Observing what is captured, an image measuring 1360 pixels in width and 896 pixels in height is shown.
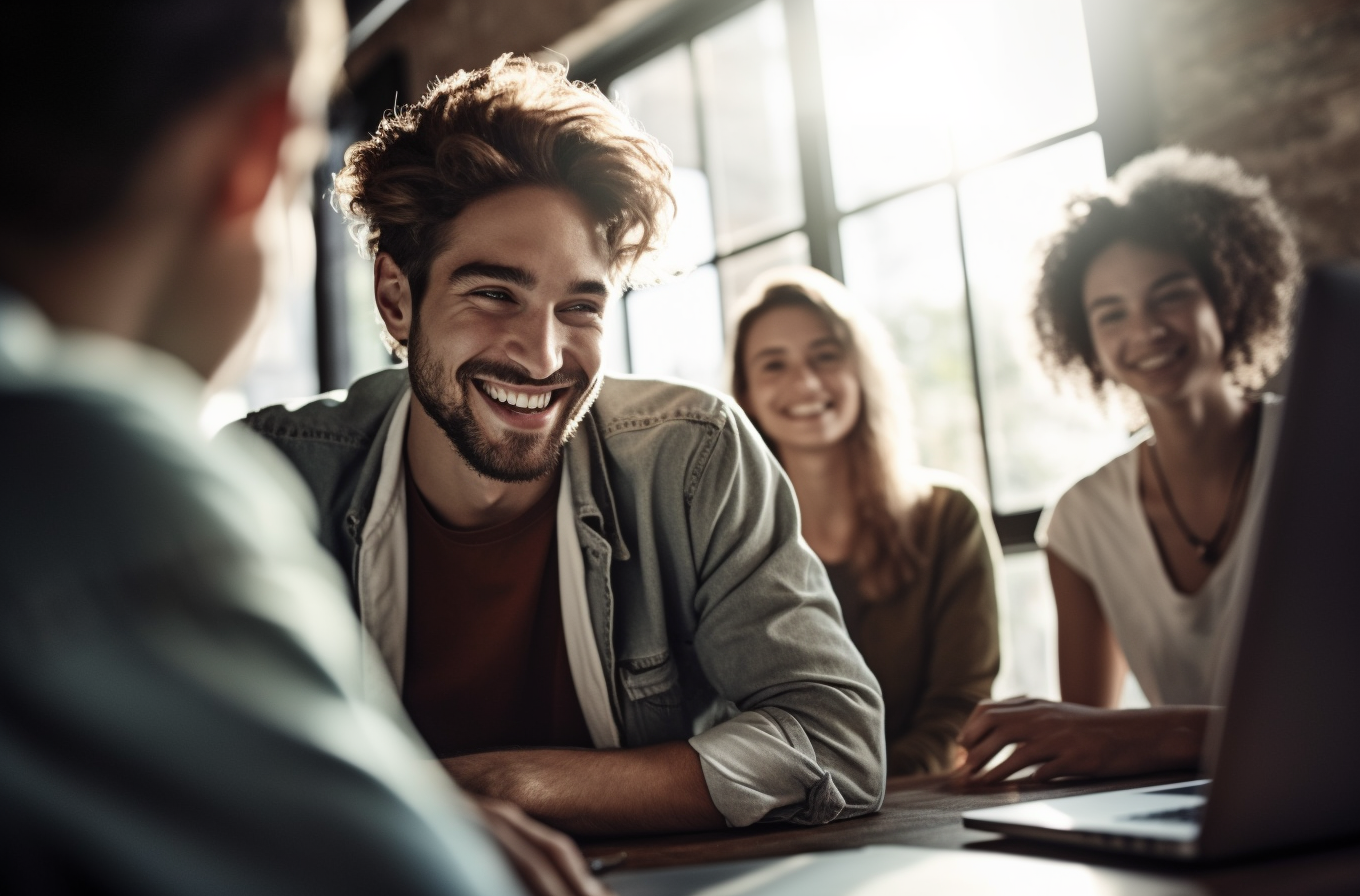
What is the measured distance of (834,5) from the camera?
3.61 m

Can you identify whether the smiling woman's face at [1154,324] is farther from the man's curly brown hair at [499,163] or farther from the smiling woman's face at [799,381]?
the man's curly brown hair at [499,163]

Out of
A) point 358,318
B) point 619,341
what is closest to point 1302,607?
Result: point 619,341

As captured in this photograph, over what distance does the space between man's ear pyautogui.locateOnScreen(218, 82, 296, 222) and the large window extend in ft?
7.77

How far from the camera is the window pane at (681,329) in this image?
13.1 feet

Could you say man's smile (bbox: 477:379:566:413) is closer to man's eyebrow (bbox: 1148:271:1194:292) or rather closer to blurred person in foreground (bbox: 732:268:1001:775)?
blurred person in foreground (bbox: 732:268:1001:775)

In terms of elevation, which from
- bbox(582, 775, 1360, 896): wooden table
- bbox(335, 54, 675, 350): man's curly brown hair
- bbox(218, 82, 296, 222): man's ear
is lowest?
bbox(582, 775, 1360, 896): wooden table

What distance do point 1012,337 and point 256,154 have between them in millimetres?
2745

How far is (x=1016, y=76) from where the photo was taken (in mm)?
3168

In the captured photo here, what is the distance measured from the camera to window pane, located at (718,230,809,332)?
12.3 ft

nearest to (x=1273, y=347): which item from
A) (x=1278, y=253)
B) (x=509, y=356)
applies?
(x=1278, y=253)

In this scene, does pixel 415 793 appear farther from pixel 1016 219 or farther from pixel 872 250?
pixel 872 250

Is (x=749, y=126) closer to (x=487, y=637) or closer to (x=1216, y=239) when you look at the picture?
(x=1216, y=239)

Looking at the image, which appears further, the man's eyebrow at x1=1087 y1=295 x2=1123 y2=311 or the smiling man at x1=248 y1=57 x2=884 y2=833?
the man's eyebrow at x1=1087 y1=295 x2=1123 y2=311

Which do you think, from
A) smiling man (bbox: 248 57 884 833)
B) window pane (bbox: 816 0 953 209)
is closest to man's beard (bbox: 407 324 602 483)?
smiling man (bbox: 248 57 884 833)
